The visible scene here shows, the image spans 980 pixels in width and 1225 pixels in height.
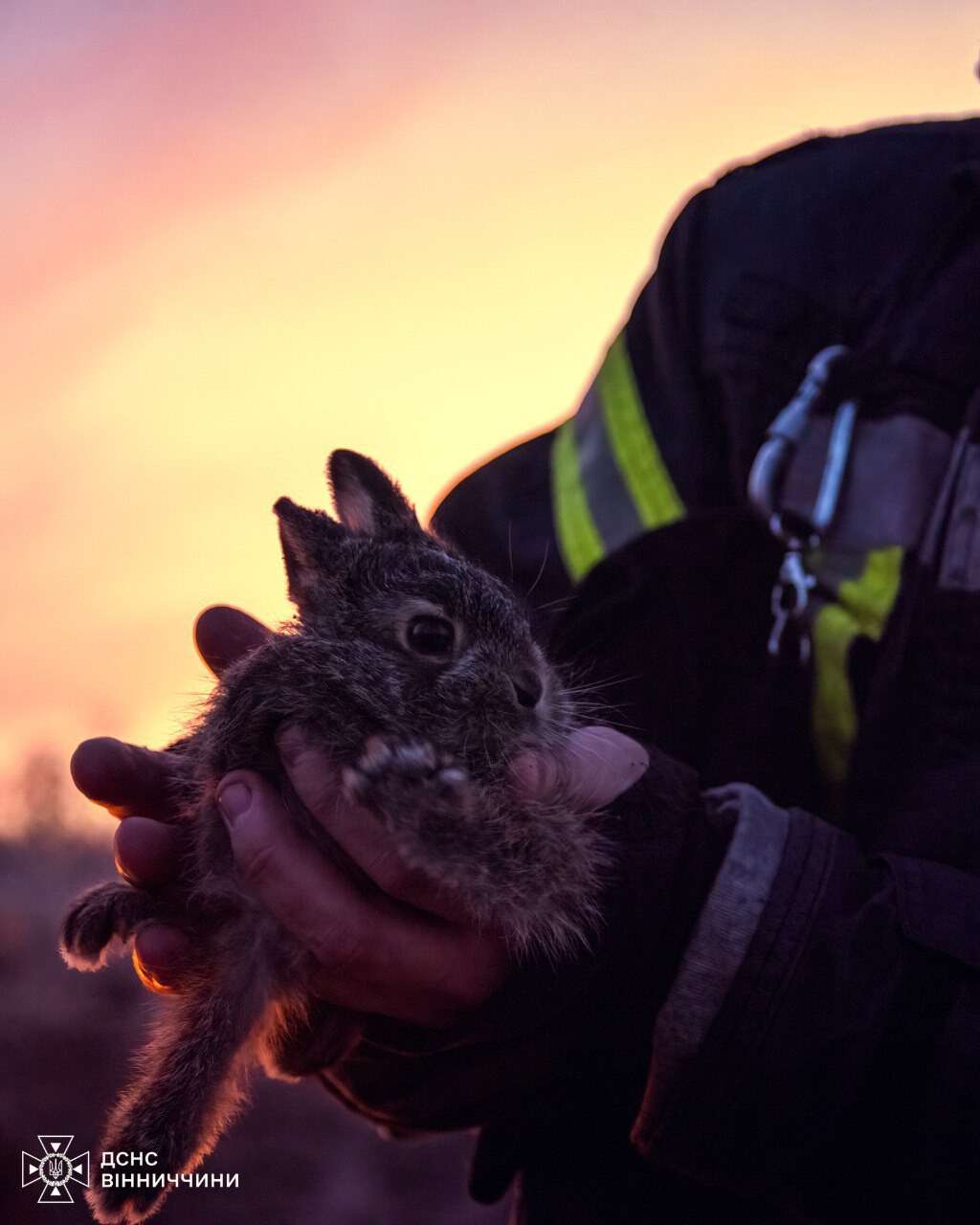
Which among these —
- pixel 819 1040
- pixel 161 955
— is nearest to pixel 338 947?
pixel 161 955

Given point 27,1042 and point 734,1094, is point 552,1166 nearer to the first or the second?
point 734,1094

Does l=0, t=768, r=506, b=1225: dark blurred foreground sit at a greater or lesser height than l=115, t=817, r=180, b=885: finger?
lesser

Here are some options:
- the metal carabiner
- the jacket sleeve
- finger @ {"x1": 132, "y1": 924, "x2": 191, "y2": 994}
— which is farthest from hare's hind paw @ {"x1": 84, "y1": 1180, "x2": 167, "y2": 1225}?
the metal carabiner

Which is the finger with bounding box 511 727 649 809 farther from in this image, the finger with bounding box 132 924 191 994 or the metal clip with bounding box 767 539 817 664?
the finger with bounding box 132 924 191 994

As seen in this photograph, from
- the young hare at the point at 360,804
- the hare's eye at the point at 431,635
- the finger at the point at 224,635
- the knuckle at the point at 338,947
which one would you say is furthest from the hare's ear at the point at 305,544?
the knuckle at the point at 338,947

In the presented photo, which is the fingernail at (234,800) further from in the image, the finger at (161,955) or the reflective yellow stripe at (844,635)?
the reflective yellow stripe at (844,635)
